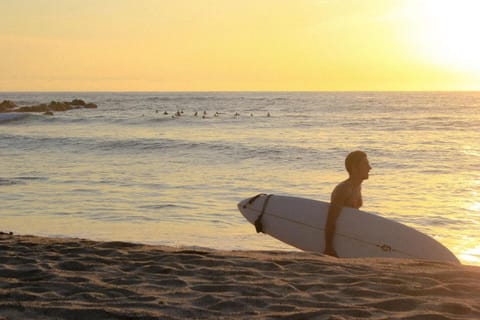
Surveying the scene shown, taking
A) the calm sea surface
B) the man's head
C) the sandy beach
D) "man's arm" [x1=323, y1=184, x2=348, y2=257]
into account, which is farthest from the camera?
the calm sea surface

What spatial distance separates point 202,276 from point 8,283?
5.18 ft

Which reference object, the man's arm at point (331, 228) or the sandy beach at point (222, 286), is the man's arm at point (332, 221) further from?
the sandy beach at point (222, 286)

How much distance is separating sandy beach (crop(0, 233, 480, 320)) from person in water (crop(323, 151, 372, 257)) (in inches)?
40.6

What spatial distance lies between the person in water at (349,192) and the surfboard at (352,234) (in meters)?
0.07

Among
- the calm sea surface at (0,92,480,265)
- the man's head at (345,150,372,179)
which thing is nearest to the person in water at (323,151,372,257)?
the man's head at (345,150,372,179)

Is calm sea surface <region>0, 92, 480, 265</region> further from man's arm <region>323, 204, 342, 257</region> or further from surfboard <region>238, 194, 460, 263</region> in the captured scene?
man's arm <region>323, 204, 342, 257</region>

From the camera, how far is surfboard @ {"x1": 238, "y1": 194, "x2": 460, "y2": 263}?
7.46m

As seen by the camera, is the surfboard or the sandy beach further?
the surfboard

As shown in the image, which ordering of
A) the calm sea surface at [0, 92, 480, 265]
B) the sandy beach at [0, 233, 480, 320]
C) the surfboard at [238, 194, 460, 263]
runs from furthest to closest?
1. the calm sea surface at [0, 92, 480, 265]
2. the surfboard at [238, 194, 460, 263]
3. the sandy beach at [0, 233, 480, 320]

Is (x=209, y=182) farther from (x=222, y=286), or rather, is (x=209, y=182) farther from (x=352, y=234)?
(x=222, y=286)

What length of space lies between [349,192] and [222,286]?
107 inches

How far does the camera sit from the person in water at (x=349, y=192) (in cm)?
695

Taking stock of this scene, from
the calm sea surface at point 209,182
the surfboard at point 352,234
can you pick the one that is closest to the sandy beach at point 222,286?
the surfboard at point 352,234

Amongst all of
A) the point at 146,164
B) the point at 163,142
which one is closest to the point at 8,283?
the point at 146,164
